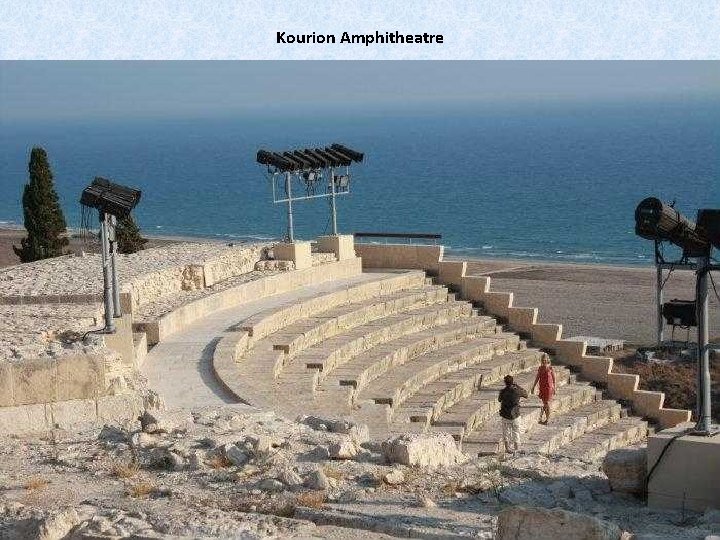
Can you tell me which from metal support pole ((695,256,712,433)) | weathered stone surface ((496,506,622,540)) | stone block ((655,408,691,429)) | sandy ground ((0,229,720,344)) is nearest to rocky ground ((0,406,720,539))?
weathered stone surface ((496,506,622,540))

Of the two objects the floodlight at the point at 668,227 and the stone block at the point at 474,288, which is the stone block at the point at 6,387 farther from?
the stone block at the point at 474,288

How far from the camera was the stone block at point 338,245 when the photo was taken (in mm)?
28312

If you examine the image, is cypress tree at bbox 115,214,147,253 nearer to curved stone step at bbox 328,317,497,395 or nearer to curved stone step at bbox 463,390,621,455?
curved stone step at bbox 328,317,497,395

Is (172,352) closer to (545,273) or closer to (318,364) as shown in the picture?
(318,364)

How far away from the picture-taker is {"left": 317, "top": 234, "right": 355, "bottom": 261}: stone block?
28.3m

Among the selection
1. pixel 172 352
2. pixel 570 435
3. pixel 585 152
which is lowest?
pixel 570 435

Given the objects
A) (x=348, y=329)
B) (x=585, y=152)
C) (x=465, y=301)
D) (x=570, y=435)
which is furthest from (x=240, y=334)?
(x=585, y=152)

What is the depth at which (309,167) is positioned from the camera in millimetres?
28141

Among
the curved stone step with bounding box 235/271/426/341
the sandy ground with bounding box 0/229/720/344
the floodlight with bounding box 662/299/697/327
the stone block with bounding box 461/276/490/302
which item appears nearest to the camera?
the floodlight with bounding box 662/299/697/327

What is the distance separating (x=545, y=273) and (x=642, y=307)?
385 inches

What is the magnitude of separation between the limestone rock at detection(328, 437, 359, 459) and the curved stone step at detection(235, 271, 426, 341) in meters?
8.26

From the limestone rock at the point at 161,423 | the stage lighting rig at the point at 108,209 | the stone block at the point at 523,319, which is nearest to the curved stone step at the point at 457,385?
the stone block at the point at 523,319

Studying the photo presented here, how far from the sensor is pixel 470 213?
104 metres

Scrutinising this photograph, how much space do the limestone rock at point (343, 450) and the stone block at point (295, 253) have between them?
13.5 metres
